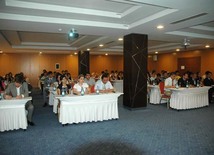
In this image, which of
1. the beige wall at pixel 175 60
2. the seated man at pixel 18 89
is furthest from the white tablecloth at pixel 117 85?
the seated man at pixel 18 89

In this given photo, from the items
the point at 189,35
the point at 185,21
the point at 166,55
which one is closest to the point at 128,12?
the point at 185,21

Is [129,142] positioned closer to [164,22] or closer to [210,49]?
[164,22]

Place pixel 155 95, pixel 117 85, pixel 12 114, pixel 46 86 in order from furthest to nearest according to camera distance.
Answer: pixel 117 85 → pixel 155 95 → pixel 46 86 → pixel 12 114

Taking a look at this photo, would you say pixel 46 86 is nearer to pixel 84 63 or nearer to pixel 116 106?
pixel 116 106

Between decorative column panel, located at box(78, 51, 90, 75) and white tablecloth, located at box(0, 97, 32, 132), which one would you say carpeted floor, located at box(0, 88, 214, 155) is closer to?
white tablecloth, located at box(0, 97, 32, 132)

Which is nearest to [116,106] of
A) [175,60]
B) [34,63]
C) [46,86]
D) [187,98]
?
[187,98]

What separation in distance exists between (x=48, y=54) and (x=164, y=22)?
524 inches

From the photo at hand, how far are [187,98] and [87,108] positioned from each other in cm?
424

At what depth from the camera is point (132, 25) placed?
6.10 meters

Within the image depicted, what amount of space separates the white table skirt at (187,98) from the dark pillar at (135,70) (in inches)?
47.2

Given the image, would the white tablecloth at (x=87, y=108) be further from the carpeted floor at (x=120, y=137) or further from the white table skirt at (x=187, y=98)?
the white table skirt at (x=187, y=98)

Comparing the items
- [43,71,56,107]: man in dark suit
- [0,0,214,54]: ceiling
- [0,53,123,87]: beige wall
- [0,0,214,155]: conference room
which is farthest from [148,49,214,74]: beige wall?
[43,71,56,107]: man in dark suit

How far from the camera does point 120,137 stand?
4.49 m

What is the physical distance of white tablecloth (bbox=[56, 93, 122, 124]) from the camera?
206 inches
